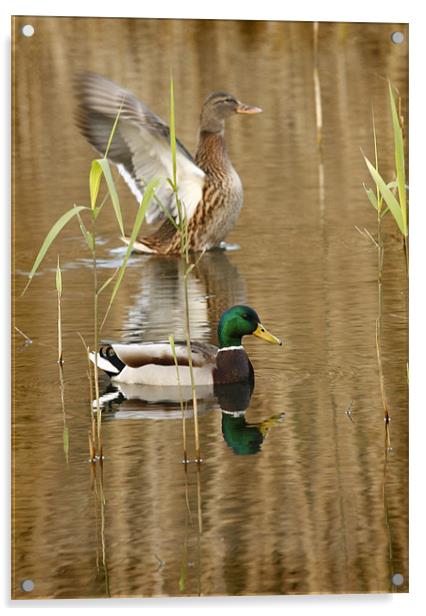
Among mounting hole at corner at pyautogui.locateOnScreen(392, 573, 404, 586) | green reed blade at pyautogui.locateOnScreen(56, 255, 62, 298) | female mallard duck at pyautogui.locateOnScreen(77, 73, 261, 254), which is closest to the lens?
mounting hole at corner at pyautogui.locateOnScreen(392, 573, 404, 586)

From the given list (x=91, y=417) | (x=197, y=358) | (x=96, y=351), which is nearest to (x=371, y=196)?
(x=197, y=358)

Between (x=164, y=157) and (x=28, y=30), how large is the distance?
0.56m

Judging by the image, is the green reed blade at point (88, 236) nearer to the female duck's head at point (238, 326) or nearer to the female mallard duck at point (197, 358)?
the female mallard duck at point (197, 358)

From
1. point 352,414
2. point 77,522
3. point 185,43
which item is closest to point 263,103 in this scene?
point 185,43

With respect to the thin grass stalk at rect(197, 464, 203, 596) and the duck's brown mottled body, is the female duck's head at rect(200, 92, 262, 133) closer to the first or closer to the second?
the duck's brown mottled body

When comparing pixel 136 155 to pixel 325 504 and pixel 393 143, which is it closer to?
pixel 393 143

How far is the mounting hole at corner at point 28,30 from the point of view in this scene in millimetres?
4557

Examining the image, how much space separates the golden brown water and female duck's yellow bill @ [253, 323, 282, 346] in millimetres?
31

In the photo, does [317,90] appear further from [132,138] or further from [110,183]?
[110,183]

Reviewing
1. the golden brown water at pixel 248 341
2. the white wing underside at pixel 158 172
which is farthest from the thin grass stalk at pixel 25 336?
the white wing underside at pixel 158 172

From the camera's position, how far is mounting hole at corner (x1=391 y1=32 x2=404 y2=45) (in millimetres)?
4730

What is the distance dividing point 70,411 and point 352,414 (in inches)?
32.5

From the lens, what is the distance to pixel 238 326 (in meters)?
4.68

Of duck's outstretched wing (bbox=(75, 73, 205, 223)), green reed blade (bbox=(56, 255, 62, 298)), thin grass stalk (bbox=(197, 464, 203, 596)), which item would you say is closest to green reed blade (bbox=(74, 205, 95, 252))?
green reed blade (bbox=(56, 255, 62, 298))
